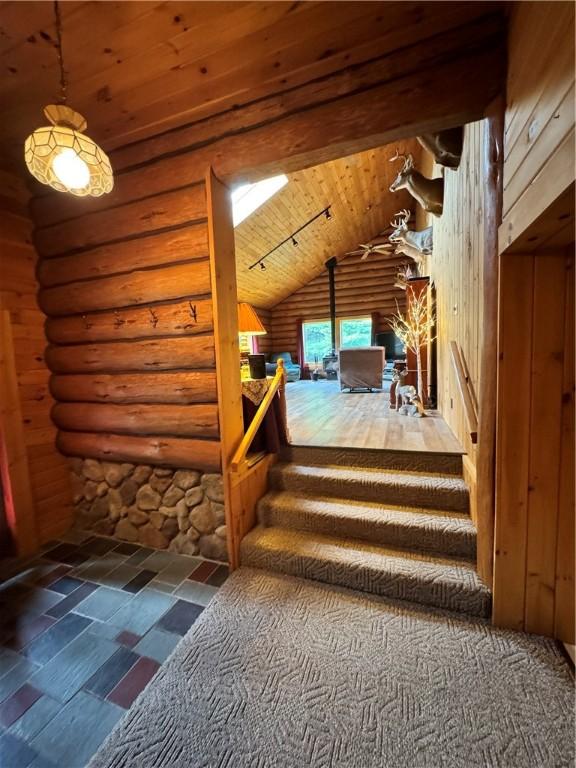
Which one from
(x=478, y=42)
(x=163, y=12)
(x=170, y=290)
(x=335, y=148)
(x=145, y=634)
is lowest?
(x=145, y=634)

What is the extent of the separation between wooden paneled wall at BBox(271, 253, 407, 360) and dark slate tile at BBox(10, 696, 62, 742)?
9122 mm

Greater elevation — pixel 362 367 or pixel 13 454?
→ pixel 362 367

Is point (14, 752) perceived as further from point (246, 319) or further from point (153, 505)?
point (246, 319)

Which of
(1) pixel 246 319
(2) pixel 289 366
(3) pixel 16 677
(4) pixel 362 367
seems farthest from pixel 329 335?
(3) pixel 16 677

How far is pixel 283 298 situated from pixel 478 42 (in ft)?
29.2

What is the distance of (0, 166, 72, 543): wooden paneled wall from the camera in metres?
2.27

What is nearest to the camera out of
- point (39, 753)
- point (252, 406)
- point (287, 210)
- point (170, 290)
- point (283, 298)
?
point (39, 753)

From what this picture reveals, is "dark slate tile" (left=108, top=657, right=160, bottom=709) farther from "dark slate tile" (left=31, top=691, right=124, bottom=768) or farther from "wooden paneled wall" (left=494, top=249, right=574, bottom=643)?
"wooden paneled wall" (left=494, top=249, right=574, bottom=643)

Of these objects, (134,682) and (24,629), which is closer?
(134,682)

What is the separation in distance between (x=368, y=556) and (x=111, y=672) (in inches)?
54.5

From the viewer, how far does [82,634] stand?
1.59m

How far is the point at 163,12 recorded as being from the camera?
1257 mm

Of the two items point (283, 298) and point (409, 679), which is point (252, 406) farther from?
point (283, 298)

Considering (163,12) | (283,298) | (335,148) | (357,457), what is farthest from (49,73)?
(283,298)
